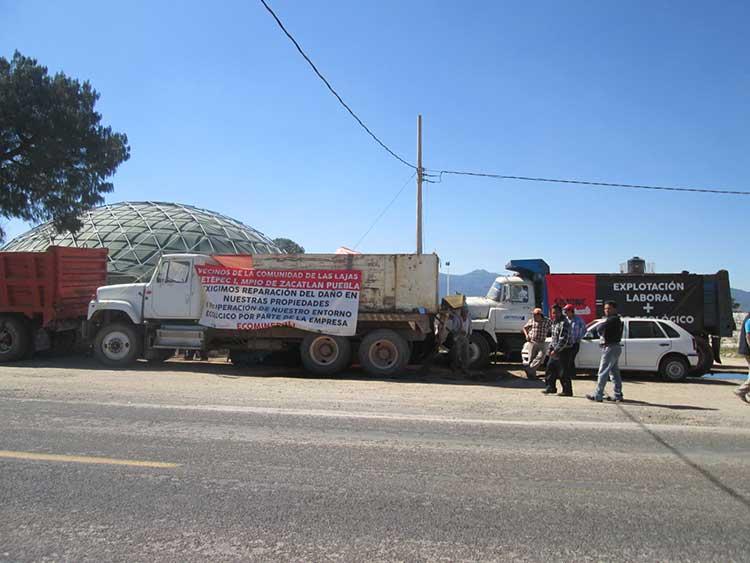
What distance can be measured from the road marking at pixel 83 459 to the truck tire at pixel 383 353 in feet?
23.2

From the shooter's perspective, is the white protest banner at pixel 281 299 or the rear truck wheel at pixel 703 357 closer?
the white protest banner at pixel 281 299

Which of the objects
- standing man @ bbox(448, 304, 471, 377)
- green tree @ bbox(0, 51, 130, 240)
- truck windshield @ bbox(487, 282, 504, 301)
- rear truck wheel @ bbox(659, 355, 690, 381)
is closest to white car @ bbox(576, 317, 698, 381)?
rear truck wheel @ bbox(659, 355, 690, 381)

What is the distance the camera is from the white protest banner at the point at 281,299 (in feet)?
38.7

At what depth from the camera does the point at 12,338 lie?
43.0ft

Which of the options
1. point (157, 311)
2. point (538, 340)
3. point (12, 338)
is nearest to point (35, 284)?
point (12, 338)

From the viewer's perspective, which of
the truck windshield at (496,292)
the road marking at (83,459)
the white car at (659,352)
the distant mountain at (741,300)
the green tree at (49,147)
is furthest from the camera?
the distant mountain at (741,300)

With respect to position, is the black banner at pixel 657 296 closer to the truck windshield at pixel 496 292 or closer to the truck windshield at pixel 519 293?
the truck windshield at pixel 519 293

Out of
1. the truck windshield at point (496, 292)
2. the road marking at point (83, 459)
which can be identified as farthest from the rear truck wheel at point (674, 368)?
the road marking at point (83, 459)

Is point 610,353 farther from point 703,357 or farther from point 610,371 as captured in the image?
point 703,357

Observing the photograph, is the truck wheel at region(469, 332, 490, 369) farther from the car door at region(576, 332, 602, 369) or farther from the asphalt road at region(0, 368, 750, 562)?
the asphalt road at region(0, 368, 750, 562)

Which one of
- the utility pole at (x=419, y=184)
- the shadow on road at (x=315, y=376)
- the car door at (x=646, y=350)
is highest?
the utility pole at (x=419, y=184)

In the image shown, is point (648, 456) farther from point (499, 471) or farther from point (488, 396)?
point (488, 396)

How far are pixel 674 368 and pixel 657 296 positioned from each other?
10.1ft

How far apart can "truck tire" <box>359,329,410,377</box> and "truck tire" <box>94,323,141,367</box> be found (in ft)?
16.7
